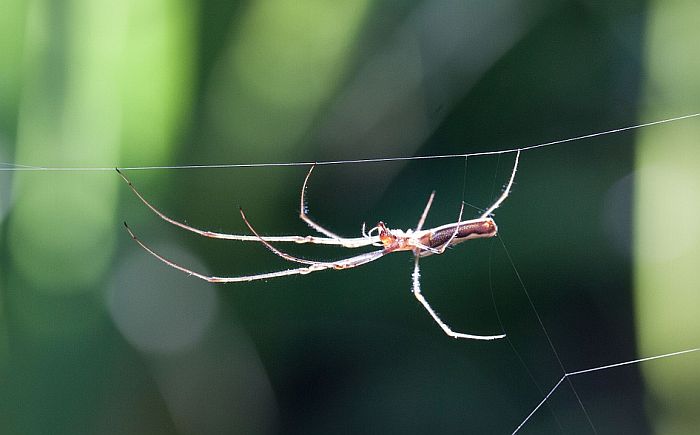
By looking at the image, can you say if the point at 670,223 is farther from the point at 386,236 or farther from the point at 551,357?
the point at 386,236

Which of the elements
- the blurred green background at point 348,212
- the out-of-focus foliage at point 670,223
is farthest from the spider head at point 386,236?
the out-of-focus foliage at point 670,223

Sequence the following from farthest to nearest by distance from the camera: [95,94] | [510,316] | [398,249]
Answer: [95,94] → [510,316] → [398,249]

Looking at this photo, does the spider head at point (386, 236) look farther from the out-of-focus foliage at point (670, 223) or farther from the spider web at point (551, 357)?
the out-of-focus foliage at point (670, 223)

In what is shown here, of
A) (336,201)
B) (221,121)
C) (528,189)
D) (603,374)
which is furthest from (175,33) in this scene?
(603,374)

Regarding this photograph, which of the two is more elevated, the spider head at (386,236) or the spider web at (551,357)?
the spider head at (386,236)

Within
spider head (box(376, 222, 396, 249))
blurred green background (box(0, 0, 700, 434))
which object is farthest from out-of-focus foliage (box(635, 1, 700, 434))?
spider head (box(376, 222, 396, 249))

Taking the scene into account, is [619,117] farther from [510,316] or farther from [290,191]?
[290,191]

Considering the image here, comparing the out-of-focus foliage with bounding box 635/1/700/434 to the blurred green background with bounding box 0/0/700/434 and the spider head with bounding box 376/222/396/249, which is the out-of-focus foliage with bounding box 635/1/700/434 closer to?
the blurred green background with bounding box 0/0/700/434

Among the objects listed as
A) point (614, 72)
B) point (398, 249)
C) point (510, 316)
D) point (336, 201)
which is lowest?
point (510, 316)
